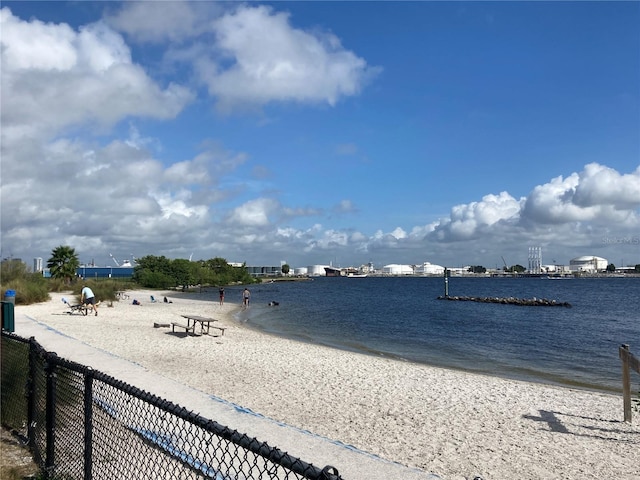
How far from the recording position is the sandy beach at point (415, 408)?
23.0 ft

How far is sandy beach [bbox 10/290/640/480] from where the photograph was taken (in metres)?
7.02

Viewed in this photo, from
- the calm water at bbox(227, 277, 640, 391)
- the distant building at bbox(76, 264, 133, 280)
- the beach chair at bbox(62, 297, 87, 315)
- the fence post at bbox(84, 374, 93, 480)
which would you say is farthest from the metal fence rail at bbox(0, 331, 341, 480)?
the distant building at bbox(76, 264, 133, 280)

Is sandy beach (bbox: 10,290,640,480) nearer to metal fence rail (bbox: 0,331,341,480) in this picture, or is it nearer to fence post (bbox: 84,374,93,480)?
metal fence rail (bbox: 0,331,341,480)

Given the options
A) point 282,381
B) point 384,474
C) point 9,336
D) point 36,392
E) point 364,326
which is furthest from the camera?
point 364,326

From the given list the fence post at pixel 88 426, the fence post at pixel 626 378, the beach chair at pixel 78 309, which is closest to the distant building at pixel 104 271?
the beach chair at pixel 78 309

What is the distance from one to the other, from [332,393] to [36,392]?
6377mm

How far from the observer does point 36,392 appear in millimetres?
5719

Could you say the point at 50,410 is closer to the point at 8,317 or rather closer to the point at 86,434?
the point at 86,434

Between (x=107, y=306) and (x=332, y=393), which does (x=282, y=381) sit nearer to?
(x=332, y=393)

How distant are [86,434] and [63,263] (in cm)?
5900

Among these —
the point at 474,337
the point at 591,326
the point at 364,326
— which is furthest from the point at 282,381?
the point at 591,326

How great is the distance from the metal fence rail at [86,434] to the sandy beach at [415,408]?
4.04 ft

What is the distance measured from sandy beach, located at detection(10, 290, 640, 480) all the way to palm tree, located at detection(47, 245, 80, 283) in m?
43.9

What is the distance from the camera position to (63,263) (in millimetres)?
56875
